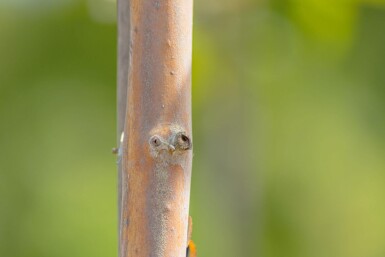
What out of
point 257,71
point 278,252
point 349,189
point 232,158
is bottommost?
point 278,252

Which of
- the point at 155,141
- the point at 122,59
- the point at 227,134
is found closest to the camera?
the point at 155,141

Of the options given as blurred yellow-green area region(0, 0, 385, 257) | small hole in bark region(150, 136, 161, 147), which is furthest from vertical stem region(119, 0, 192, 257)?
blurred yellow-green area region(0, 0, 385, 257)

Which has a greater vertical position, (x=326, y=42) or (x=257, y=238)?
(x=326, y=42)

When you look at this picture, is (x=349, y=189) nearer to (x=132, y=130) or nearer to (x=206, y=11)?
(x=206, y=11)

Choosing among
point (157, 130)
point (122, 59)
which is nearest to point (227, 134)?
point (122, 59)

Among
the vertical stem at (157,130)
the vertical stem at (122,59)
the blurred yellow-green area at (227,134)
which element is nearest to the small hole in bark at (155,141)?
the vertical stem at (157,130)

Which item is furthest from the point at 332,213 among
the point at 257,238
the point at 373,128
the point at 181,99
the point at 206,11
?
the point at 181,99

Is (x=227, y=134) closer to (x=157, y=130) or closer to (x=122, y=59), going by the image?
(x=122, y=59)
